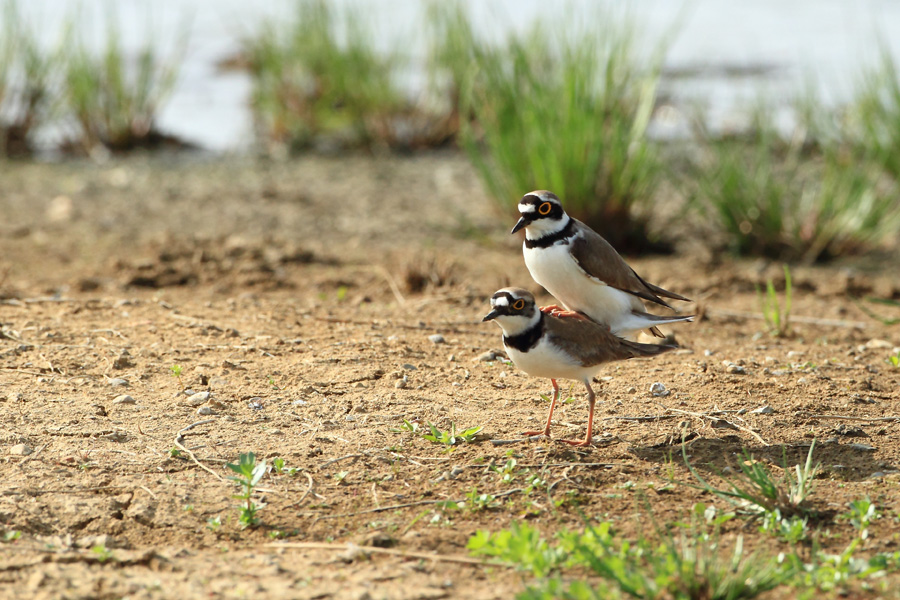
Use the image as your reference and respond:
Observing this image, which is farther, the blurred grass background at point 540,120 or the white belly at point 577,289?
the blurred grass background at point 540,120

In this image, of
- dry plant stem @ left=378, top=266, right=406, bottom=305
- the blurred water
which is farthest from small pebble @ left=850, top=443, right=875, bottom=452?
the blurred water

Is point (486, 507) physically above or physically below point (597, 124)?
below

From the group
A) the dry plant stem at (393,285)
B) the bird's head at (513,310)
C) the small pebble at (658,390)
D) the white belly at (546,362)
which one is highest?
the bird's head at (513,310)

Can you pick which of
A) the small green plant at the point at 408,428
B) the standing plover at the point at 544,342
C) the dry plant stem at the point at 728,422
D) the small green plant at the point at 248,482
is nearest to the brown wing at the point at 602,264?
the standing plover at the point at 544,342

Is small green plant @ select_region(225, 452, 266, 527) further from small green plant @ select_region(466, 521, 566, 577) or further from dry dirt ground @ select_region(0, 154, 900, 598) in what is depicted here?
small green plant @ select_region(466, 521, 566, 577)

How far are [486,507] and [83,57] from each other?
860cm

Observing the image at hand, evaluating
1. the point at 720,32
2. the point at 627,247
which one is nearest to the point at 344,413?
the point at 627,247

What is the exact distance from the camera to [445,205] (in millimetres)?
9555

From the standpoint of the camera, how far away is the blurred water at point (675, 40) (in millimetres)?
11586

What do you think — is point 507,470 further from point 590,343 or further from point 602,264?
point 602,264

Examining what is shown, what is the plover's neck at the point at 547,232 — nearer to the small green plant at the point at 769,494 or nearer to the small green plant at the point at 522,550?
the small green plant at the point at 769,494

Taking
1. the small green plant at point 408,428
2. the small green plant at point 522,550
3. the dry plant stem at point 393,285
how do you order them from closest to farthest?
the small green plant at point 522,550
the small green plant at point 408,428
the dry plant stem at point 393,285

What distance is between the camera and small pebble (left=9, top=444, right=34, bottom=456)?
4.00m

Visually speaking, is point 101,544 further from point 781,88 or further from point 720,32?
point 720,32
